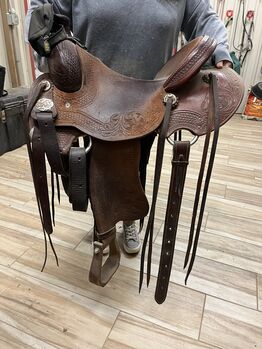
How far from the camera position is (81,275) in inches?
44.0

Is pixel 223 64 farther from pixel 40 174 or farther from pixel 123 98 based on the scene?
pixel 40 174

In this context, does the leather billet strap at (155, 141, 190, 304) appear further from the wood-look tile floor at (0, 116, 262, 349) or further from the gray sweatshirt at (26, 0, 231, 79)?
the gray sweatshirt at (26, 0, 231, 79)

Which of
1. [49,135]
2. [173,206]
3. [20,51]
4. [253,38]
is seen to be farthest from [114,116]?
[253,38]

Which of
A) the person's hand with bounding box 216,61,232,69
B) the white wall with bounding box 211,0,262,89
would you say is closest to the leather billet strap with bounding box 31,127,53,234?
the person's hand with bounding box 216,61,232,69

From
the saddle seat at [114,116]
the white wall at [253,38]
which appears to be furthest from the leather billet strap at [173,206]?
the white wall at [253,38]

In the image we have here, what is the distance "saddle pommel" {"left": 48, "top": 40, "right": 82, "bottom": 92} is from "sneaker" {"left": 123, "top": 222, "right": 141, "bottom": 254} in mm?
729

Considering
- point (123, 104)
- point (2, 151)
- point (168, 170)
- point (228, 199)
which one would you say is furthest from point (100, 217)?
point (2, 151)

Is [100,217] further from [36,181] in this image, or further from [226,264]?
[226,264]

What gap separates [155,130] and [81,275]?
0.74m

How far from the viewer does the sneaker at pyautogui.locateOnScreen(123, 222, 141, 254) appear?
4.00 ft

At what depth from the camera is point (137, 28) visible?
0.89m

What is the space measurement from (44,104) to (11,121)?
1.78 metres

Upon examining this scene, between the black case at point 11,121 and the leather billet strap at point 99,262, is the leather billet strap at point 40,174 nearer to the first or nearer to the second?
the leather billet strap at point 99,262

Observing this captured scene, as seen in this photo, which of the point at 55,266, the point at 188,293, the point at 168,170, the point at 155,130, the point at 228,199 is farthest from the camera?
the point at 168,170
